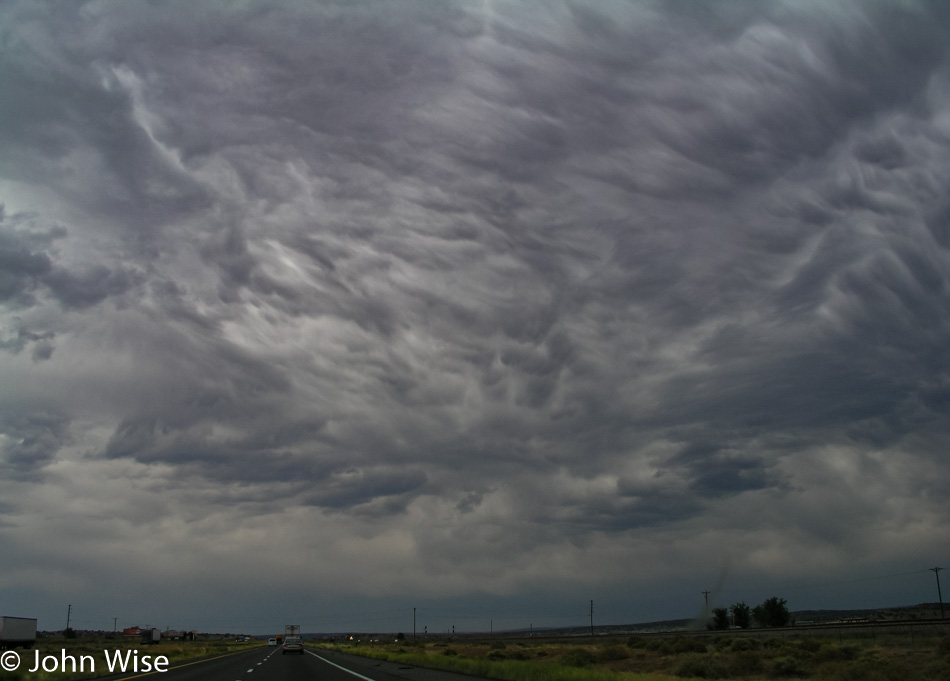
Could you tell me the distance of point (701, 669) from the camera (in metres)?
44.6

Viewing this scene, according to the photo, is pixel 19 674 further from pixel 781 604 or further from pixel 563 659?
pixel 781 604

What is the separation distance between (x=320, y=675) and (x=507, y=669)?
365 inches

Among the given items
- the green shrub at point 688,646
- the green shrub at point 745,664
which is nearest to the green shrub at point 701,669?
the green shrub at point 745,664

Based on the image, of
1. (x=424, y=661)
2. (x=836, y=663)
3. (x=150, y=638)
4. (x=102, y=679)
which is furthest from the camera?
(x=150, y=638)

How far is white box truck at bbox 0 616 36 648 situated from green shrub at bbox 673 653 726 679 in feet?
244

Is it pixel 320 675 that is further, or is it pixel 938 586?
pixel 938 586

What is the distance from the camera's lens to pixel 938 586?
4968 inches

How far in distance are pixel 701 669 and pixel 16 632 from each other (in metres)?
81.1

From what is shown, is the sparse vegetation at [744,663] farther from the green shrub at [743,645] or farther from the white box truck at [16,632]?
the white box truck at [16,632]

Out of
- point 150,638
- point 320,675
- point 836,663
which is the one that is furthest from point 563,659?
point 150,638

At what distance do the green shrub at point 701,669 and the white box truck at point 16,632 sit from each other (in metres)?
74.4

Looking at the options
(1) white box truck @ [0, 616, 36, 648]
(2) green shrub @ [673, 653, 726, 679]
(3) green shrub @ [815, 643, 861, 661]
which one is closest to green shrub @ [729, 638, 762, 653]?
(3) green shrub @ [815, 643, 861, 661]

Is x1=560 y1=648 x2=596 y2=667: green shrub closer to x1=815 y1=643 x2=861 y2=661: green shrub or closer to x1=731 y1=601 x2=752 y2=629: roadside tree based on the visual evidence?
x1=815 y1=643 x2=861 y2=661: green shrub

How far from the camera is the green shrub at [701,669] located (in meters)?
44.0
